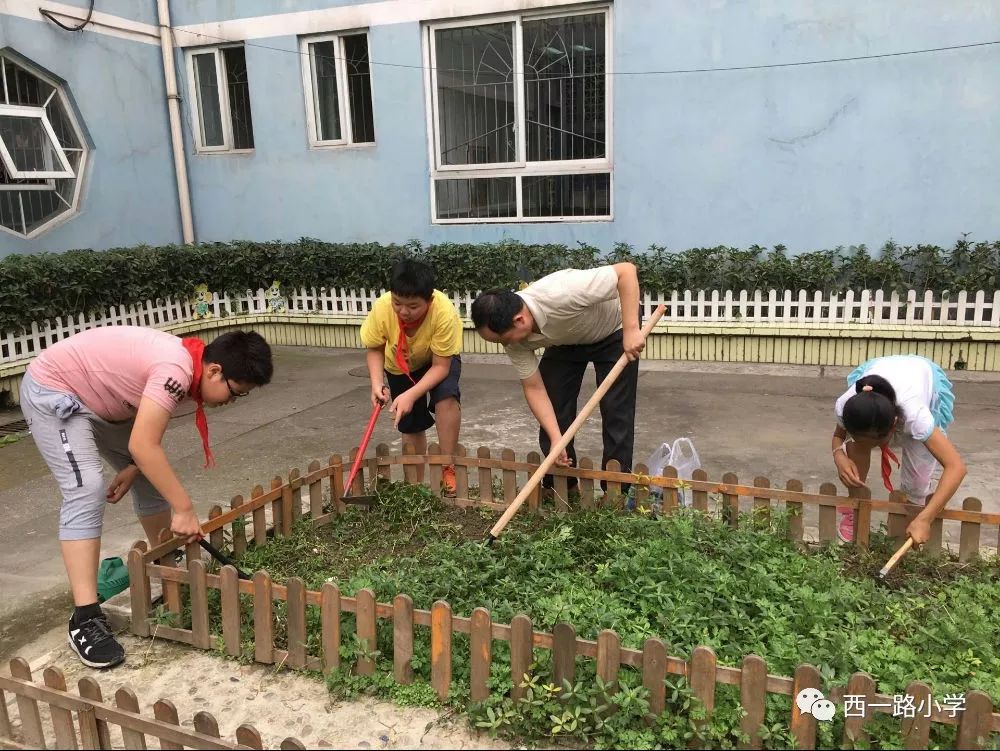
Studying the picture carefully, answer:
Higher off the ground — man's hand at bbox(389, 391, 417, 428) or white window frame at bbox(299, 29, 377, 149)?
white window frame at bbox(299, 29, 377, 149)

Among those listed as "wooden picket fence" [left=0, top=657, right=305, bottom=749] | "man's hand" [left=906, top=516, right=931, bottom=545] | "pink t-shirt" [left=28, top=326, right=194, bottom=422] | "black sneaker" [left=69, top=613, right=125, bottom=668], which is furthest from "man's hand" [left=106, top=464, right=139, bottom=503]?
"man's hand" [left=906, top=516, right=931, bottom=545]

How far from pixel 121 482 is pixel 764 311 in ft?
22.1

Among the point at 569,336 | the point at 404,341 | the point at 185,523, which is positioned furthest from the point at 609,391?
the point at 185,523

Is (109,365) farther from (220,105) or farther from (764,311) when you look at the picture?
(220,105)

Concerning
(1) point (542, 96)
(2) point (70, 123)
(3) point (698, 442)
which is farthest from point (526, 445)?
(2) point (70, 123)

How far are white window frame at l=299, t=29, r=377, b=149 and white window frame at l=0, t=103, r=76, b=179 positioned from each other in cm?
296

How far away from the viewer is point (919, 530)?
313 centimetres

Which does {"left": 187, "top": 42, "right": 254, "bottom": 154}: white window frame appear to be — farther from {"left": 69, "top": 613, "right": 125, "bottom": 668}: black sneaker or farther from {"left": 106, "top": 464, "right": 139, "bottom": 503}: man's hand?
{"left": 69, "top": 613, "right": 125, "bottom": 668}: black sneaker

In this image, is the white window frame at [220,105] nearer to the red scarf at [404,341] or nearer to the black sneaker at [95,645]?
the red scarf at [404,341]

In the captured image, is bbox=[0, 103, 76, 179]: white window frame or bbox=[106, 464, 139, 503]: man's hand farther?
bbox=[0, 103, 76, 179]: white window frame

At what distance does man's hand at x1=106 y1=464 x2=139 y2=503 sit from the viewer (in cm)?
331

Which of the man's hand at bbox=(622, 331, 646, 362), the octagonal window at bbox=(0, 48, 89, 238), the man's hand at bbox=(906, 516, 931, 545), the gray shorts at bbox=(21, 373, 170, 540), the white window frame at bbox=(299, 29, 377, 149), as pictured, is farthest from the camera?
the white window frame at bbox=(299, 29, 377, 149)
